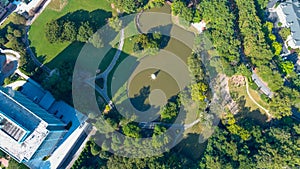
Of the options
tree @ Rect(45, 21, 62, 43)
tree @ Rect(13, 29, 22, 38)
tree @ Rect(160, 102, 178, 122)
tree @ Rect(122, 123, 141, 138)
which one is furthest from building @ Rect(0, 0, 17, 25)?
tree @ Rect(160, 102, 178, 122)

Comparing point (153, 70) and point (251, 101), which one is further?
point (251, 101)

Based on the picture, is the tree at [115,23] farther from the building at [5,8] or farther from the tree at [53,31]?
the building at [5,8]

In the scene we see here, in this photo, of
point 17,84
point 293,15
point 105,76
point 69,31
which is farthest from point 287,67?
point 17,84

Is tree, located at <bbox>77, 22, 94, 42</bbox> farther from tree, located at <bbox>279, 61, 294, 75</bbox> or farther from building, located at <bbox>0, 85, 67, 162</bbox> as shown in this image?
tree, located at <bbox>279, 61, 294, 75</bbox>

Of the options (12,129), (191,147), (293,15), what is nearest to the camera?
(12,129)

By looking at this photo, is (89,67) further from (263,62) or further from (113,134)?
(263,62)

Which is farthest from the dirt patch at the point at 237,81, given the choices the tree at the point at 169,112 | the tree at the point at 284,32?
the tree at the point at 169,112

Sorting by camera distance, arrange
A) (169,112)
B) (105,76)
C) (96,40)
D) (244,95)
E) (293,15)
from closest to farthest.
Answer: (169,112) → (96,40) → (105,76) → (244,95) → (293,15)

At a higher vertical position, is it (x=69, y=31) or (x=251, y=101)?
(x=251, y=101)

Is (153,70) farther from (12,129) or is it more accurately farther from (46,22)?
(12,129)

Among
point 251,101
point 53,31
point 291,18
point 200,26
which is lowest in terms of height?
point 53,31
